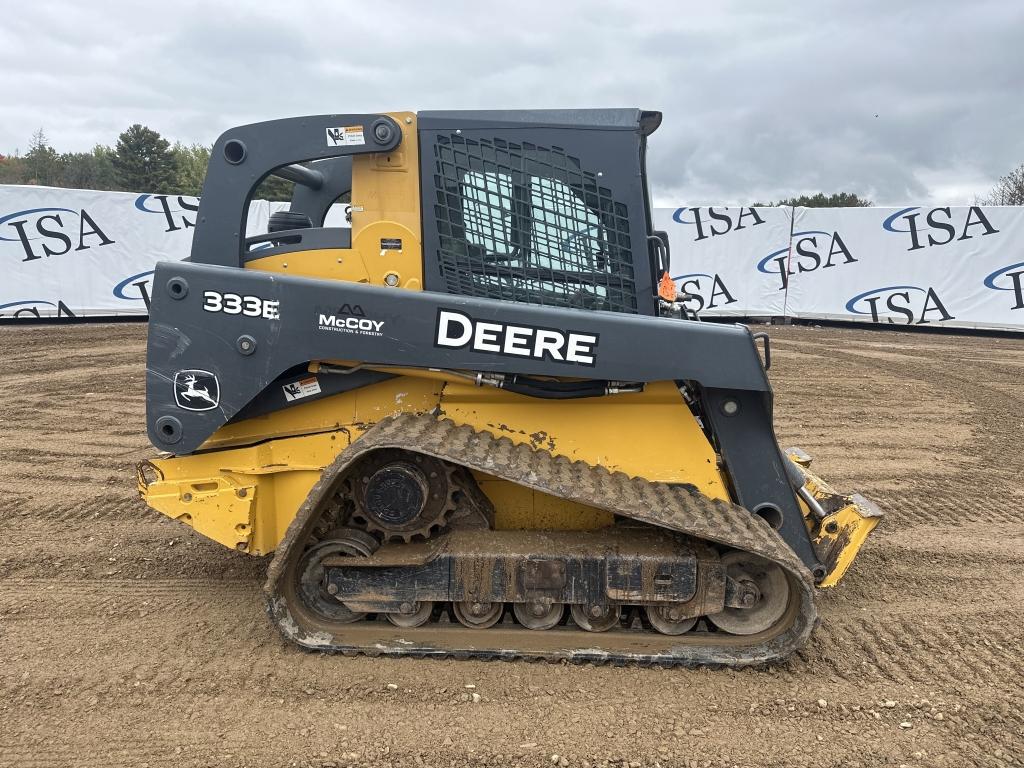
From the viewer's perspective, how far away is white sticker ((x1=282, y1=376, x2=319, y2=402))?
10.2ft

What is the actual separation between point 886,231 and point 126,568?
16.1 meters

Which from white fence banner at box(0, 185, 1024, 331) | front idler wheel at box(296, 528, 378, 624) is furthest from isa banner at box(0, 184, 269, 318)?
front idler wheel at box(296, 528, 378, 624)

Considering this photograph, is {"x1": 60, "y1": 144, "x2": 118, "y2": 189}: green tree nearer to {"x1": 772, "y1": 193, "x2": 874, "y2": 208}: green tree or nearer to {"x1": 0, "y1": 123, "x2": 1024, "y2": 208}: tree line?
{"x1": 0, "y1": 123, "x2": 1024, "y2": 208}: tree line

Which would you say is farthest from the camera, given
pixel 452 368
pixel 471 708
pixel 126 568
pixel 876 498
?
pixel 876 498

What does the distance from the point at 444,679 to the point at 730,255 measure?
15.1m

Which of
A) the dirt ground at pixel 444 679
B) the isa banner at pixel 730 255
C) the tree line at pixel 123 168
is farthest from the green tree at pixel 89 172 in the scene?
the dirt ground at pixel 444 679

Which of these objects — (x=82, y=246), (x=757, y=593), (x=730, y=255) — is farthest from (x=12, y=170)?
(x=757, y=593)

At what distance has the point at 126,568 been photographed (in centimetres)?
385

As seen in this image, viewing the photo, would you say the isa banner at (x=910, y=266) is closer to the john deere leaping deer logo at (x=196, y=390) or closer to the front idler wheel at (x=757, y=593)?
the front idler wheel at (x=757, y=593)

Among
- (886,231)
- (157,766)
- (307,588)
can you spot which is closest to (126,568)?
(307,588)

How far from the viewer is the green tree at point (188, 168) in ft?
137

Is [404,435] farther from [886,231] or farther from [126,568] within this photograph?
[886,231]

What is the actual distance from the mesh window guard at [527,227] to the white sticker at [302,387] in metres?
0.74

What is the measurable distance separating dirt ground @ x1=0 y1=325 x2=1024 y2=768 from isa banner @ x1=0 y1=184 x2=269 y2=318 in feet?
35.1
